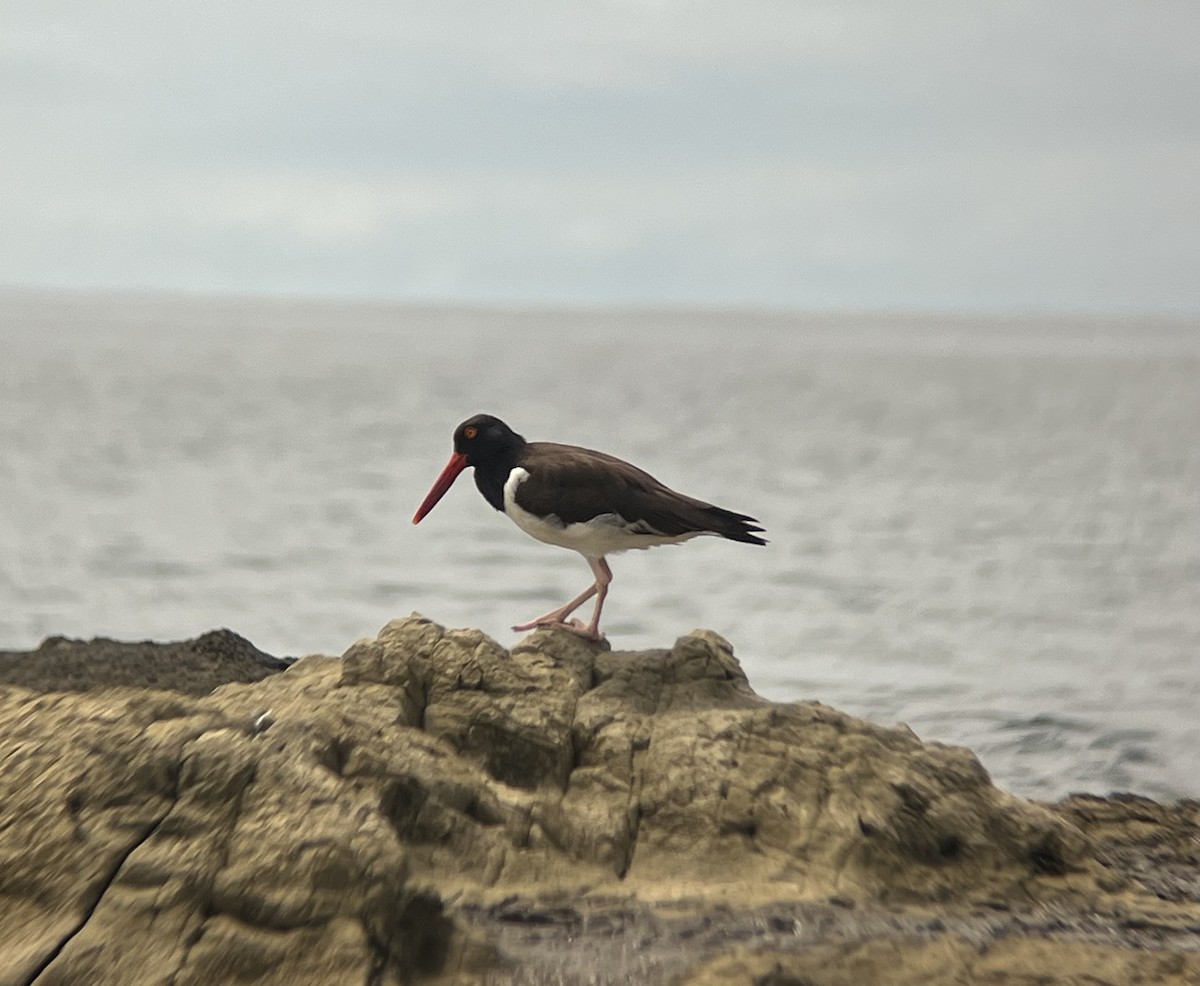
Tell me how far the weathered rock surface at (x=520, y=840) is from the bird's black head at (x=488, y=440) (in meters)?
1.13

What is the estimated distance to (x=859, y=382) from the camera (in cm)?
9781

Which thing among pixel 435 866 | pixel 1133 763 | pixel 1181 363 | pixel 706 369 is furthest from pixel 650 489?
pixel 1181 363

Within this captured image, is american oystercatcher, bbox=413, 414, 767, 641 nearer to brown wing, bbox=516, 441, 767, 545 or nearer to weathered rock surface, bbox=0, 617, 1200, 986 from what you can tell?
brown wing, bbox=516, 441, 767, 545

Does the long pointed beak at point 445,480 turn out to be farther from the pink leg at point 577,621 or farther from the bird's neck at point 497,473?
the pink leg at point 577,621

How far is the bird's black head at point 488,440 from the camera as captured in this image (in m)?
7.84

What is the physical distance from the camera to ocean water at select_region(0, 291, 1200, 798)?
1602 centimetres

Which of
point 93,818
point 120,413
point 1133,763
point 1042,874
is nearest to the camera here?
point 93,818

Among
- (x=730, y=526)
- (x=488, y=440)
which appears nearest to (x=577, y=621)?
(x=730, y=526)

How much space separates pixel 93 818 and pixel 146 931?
51 centimetres

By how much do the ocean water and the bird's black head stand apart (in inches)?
194

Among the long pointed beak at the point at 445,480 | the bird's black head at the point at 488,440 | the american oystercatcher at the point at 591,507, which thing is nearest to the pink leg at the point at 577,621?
the american oystercatcher at the point at 591,507

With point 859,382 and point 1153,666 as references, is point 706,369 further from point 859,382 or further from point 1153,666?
point 1153,666

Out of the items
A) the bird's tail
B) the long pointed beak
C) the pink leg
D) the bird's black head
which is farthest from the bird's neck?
the bird's tail

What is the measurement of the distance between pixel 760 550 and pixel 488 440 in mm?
19391
